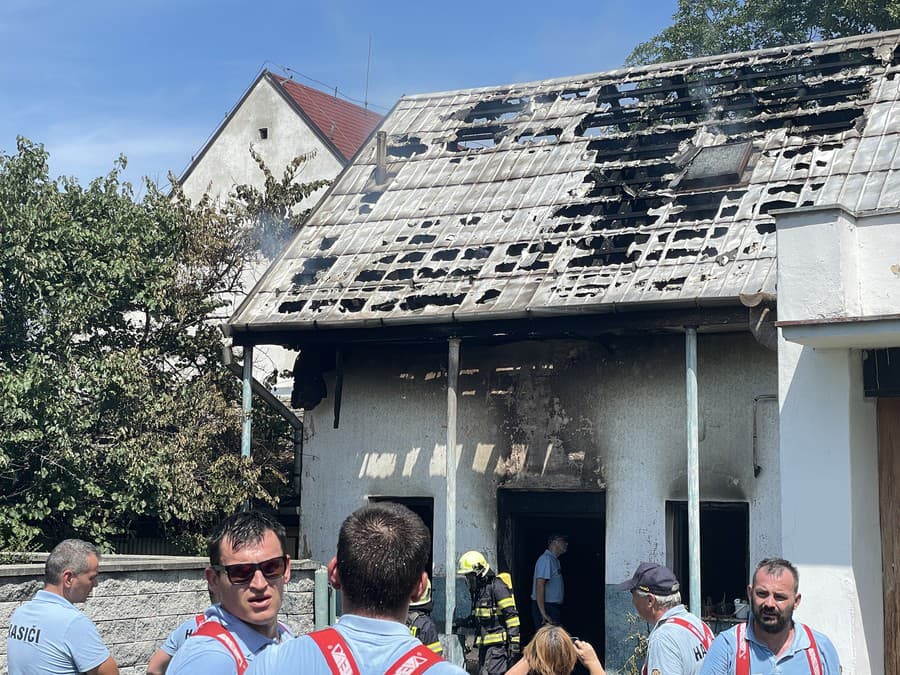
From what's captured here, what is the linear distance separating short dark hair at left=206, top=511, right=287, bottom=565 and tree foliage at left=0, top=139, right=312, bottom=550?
923 centimetres

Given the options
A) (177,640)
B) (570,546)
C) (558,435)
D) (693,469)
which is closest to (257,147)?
(570,546)

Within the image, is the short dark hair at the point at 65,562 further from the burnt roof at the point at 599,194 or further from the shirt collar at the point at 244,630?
the burnt roof at the point at 599,194

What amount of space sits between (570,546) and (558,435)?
3.89m

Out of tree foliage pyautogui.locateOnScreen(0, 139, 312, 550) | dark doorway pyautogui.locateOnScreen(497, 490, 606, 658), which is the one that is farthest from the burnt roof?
dark doorway pyautogui.locateOnScreen(497, 490, 606, 658)

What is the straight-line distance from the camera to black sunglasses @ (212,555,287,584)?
385 centimetres

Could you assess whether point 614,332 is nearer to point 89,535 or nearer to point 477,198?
point 477,198

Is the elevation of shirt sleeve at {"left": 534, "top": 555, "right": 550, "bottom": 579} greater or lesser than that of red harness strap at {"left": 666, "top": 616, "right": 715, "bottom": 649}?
greater

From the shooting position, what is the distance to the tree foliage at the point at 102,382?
13141 millimetres

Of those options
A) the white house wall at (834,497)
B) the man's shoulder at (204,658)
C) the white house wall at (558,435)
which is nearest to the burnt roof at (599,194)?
the white house wall at (558,435)

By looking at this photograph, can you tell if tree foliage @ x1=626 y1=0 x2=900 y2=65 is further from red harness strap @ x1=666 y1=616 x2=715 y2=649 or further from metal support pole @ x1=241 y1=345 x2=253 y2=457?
red harness strap @ x1=666 y1=616 x2=715 y2=649

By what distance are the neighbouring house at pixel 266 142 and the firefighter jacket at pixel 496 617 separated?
51.6 feet

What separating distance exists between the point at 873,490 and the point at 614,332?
3.65 m

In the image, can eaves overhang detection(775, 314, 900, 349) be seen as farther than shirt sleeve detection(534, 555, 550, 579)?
No

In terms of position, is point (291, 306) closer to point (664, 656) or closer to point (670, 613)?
point (670, 613)
